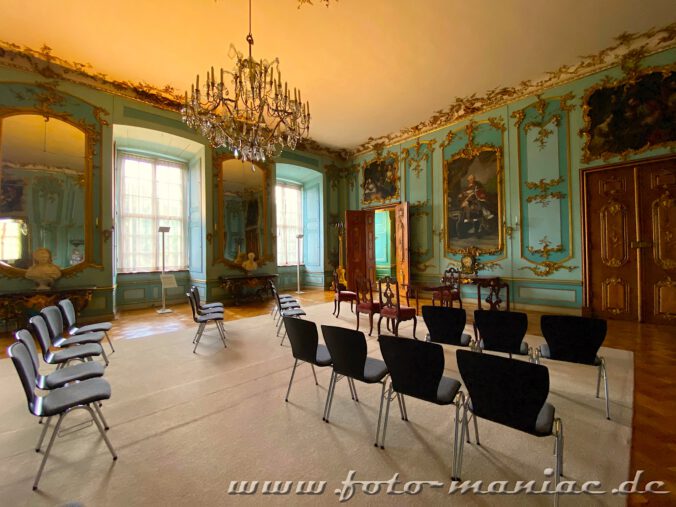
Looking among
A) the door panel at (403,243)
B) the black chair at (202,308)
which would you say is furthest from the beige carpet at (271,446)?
the door panel at (403,243)

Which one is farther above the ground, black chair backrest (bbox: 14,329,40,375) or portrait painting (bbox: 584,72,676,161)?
portrait painting (bbox: 584,72,676,161)

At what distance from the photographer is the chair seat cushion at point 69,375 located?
7.12ft

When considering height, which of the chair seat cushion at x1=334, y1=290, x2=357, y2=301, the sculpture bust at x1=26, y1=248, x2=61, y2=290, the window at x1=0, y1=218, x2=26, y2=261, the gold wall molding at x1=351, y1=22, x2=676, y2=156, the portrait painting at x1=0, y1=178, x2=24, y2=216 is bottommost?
the chair seat cushion at x1=334, y1=290, x2=357, y2=301

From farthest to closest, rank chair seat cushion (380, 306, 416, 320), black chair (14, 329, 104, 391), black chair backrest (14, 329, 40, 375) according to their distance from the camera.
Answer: chair seat cushion (380, 306, 416, 320)
black chair (14, 329, 104, 391)
black chair backrest (14, 329, 40, 375)

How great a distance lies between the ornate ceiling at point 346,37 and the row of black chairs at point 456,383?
4.28 m

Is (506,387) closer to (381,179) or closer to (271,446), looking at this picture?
(271,446)

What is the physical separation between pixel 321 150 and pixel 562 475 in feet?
30.3

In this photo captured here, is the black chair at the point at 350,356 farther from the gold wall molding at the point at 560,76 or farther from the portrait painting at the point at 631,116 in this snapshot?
the gold wall molding at the point at 560,76

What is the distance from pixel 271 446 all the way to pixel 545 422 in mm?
1605

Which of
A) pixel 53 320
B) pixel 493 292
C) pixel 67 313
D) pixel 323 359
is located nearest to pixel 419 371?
pixel 323 359

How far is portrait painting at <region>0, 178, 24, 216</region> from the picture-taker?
190 inches

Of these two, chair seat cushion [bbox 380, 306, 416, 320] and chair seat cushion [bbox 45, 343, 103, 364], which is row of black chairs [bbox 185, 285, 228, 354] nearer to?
chair seat cushion [bbox 45, 343, 103, 364]

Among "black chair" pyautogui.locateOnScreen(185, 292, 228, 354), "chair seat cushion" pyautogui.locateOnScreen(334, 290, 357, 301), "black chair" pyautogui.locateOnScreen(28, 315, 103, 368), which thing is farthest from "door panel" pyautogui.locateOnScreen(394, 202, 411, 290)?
"black chair" pyautogui.locateOnScreen(28, 315, 103, 368)

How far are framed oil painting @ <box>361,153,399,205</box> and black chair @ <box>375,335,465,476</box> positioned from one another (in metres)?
7.17
